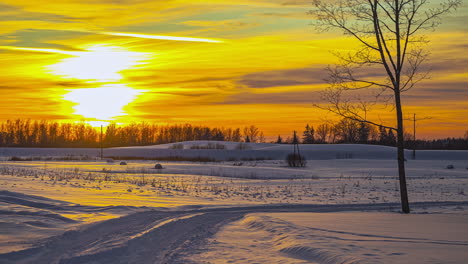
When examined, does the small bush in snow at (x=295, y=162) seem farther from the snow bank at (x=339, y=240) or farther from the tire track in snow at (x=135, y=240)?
the snow bank at (x=339, y=240)

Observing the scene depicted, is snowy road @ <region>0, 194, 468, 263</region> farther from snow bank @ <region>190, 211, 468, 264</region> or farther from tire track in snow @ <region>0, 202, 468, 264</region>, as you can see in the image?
snow bank @ <region>190, 211, 468, 264</region>

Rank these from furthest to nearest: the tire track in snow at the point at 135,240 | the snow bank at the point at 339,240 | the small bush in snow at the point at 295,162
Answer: the small bush in snow at the point at 295,162 → the snow bank at the point at 339,240 → the tire track in snow at the point at 135,240

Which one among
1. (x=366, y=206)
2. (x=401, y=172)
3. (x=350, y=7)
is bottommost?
(x=366, y=206)

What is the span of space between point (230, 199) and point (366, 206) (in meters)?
5.61

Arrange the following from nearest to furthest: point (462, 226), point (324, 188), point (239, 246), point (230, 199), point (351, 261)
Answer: point (351, 261)
point (239, 246)
point (462, 226)
point (230, 199)
point (324, 188)

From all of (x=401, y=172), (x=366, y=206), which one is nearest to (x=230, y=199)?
(x=366, y=206)

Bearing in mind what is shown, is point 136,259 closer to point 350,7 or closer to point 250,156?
point 350,7

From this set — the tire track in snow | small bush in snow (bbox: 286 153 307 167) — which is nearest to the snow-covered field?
the tire track in snow

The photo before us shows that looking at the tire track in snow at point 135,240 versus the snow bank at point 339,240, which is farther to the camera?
the snow bank at point 339,240

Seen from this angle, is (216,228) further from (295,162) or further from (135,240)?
(295,162)

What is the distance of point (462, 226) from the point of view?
13844 millimetres

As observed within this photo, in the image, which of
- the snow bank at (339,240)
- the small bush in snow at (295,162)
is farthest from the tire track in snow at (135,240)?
the small bush in snow at (295,162)

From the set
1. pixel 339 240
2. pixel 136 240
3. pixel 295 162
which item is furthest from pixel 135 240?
pixel 295 162

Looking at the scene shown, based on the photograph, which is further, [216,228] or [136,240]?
[216,228]
